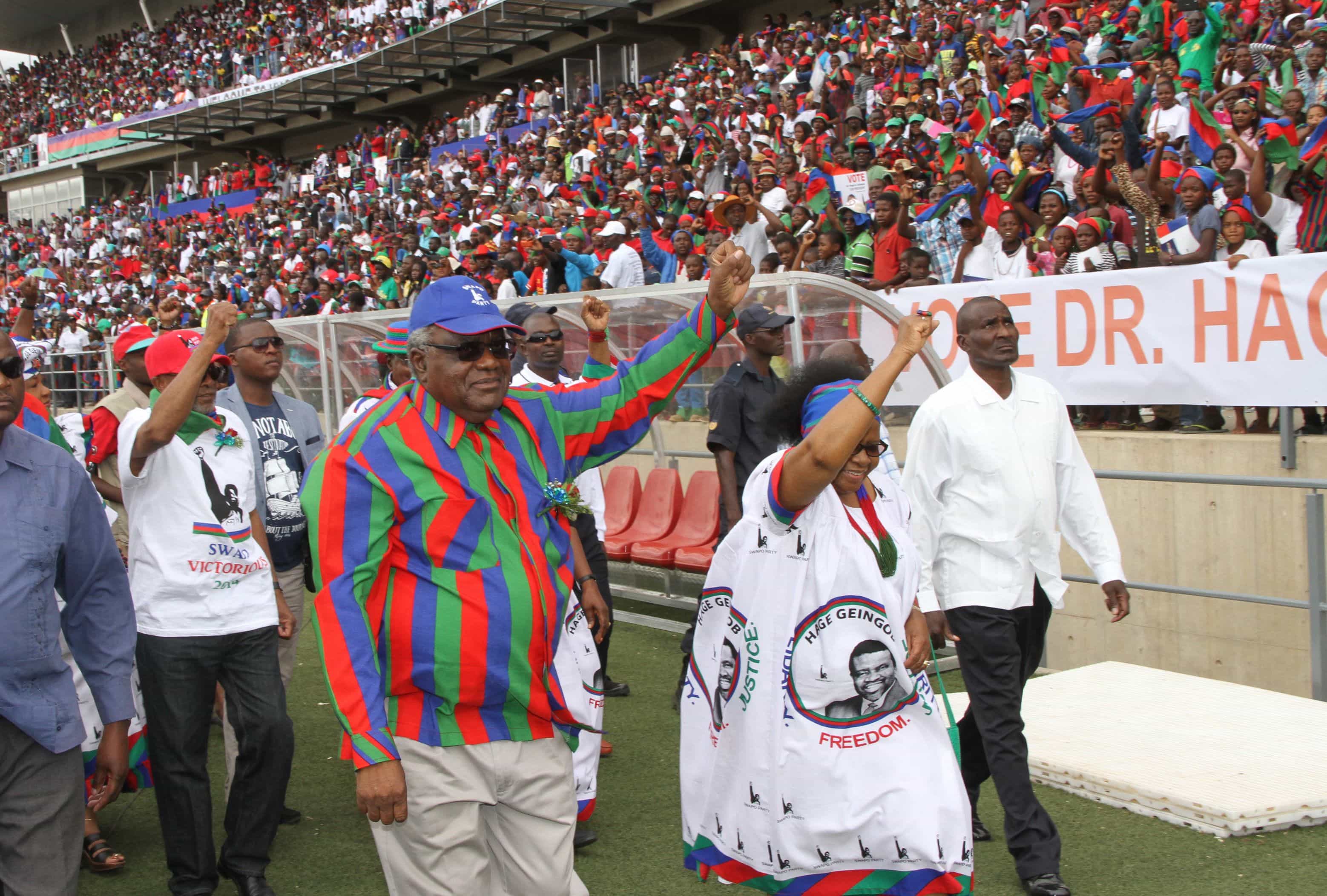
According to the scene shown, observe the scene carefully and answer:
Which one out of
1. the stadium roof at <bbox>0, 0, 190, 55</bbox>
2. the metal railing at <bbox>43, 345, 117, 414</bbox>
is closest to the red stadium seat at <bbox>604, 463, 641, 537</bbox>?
the metal railing at <bbox>43, 345, 117, 414</bbox>

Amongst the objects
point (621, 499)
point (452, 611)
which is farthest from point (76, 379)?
point (452, 611)

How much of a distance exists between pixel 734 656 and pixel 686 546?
552 centimetres

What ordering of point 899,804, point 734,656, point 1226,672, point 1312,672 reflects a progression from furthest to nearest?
1. point 1226,672
2. point 1312,672
3. point 734,656
4. point 899,804

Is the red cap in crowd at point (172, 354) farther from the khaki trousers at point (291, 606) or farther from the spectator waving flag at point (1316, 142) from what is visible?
the spectator waving flag at point (1316, 142)

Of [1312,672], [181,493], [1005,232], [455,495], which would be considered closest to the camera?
[455,495]

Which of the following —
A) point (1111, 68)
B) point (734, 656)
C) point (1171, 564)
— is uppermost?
point (1111, 68)

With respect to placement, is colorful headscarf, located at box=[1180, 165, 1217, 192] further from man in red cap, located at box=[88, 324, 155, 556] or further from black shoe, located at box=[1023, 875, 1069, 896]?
man in red cap, located at box=[88, 324, 155, 556]

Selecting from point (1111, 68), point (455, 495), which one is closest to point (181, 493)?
point (455, 495)

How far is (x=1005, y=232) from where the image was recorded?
10.1 m

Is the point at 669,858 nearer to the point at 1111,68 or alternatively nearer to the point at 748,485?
the point at 748,485

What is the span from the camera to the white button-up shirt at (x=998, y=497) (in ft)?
13.8

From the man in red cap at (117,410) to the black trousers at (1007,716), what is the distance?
2.97m

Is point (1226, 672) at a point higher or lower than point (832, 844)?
lower

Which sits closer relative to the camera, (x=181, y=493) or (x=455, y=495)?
(x=455, y=495)
